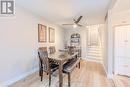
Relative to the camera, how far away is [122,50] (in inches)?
134

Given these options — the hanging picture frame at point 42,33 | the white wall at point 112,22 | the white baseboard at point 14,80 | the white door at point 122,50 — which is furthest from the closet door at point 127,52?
the white baseboard at point 14,80

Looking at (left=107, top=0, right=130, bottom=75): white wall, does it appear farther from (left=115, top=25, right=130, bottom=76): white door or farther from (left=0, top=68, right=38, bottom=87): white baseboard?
(left=0, top=68, right=38, bottom=87): white baseboard

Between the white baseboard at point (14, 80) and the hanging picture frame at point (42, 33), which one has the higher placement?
the hanging picture frame at point (42, 33)

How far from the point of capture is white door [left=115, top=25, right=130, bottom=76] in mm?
3309

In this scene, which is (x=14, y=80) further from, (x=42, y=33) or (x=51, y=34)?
(x=51, y=34)

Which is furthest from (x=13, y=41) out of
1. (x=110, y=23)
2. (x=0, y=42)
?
(x=110, y=23)

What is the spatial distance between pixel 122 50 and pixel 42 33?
10.3 feet

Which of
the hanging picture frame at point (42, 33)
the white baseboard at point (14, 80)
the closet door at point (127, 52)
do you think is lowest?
the white baseboard at point (14, 80)

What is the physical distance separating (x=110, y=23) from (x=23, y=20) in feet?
9.18

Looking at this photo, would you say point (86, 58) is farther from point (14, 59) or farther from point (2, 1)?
point (2, 1)

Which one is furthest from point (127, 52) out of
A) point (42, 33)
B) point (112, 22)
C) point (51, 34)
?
point (51, 34)

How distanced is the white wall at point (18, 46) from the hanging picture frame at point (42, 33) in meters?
0.18

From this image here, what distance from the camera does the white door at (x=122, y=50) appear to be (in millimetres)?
3309

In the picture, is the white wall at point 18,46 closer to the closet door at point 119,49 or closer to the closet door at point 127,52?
the closet door at point 119,49
